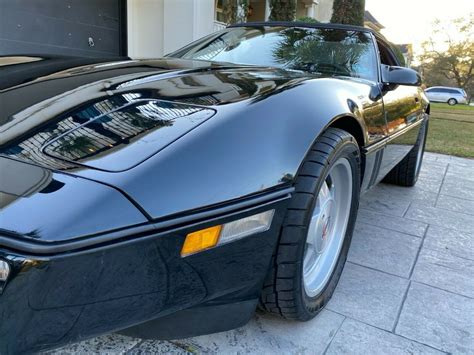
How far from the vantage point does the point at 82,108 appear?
1.33 m

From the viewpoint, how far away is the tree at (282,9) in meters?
7.80

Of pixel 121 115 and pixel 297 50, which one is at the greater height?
pixel 297 50

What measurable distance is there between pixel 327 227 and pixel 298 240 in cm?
56

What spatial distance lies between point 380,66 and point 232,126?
1.78 metres

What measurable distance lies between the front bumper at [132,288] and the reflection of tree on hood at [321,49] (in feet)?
4.89

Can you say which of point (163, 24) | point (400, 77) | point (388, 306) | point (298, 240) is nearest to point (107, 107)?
point (298, 240)

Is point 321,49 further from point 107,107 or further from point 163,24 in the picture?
point 163,24

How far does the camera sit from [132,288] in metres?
1.00


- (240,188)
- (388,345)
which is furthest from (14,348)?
(388,345)

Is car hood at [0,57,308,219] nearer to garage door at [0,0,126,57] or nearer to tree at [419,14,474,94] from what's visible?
garage door at [0,0,126,57]

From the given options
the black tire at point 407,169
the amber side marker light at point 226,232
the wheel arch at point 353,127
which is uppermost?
the wheel arch at point 353,127

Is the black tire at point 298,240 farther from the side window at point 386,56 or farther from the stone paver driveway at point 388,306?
the side window at point 386,56

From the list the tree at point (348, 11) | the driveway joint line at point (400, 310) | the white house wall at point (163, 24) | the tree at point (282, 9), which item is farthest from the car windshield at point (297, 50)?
the tree at point (348, 11)

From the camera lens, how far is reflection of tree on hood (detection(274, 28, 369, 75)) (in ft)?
8.33
